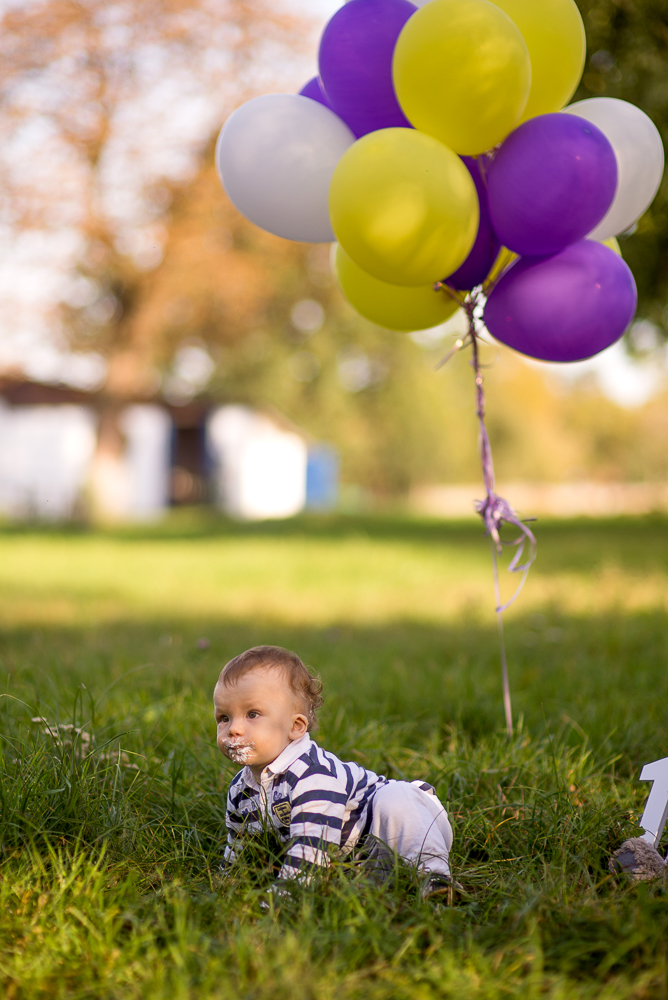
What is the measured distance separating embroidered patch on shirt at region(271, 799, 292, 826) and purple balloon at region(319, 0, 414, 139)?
2.22 m

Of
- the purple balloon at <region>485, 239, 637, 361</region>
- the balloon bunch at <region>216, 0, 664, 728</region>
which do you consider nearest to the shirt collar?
the balloon bunch at <region>216, 0, 664, 728</region>

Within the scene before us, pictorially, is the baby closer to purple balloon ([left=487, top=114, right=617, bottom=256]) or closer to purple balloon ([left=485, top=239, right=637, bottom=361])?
purple balloon ([left=485, top=239, right=637, bottom=361])

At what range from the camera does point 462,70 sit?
8.13 feet

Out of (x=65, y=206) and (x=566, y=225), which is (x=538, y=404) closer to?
(x=65, y=206)

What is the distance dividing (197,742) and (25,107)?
642 inches

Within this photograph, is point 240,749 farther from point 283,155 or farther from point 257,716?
point 283,155

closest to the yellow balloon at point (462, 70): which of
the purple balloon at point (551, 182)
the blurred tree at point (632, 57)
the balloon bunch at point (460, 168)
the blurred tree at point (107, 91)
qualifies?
the balloon bunch at point (460, 168)

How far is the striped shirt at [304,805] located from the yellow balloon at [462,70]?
1.88 meters

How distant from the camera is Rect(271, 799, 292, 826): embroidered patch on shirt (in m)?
1.98

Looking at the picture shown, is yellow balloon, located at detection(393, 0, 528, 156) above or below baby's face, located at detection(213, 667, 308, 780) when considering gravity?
above

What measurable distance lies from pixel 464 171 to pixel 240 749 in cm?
182

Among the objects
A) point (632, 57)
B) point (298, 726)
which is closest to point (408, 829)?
point (298, 726)

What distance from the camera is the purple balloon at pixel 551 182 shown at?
256 centimetres

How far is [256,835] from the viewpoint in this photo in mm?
2029
